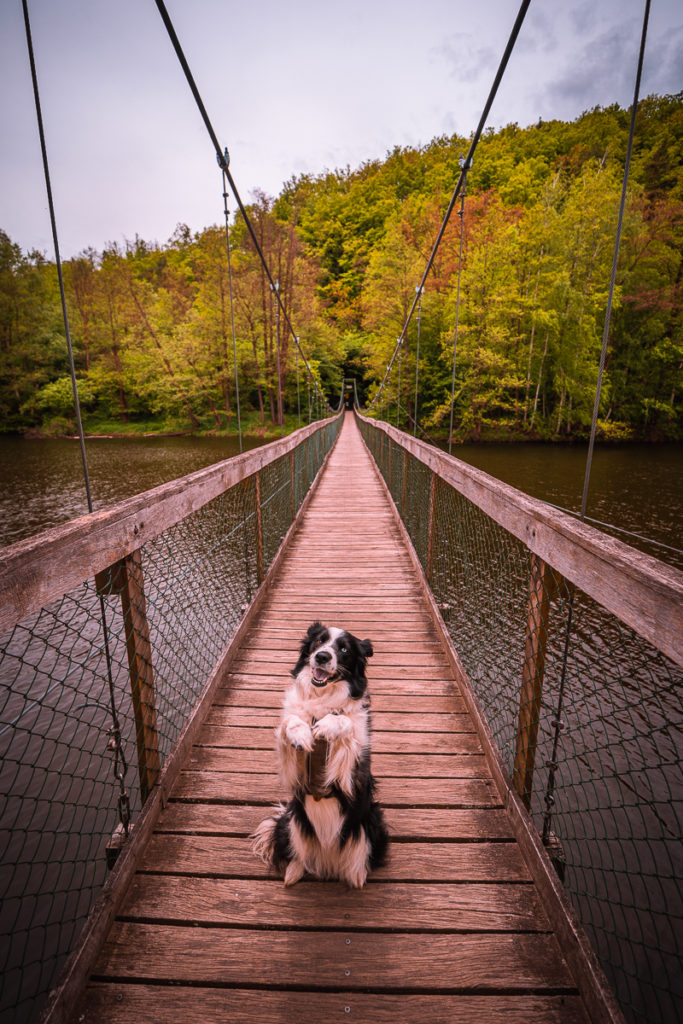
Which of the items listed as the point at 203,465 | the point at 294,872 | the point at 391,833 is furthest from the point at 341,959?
the point at 203,465

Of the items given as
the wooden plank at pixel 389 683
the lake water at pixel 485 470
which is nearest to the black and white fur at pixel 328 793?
the wooden plank at pixel 389 683

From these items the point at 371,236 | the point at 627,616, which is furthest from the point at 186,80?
the point at 371,236

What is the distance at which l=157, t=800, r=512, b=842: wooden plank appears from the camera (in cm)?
127

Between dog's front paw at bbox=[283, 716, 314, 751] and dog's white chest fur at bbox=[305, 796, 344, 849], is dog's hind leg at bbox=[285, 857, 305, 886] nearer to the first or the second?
dog's white chest fur at bbox=[305, 796, 344, 849]

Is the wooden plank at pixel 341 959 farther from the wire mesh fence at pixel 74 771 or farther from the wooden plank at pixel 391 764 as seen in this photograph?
the wooden plank at pixel 391 764

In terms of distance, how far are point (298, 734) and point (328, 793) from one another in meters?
0.17

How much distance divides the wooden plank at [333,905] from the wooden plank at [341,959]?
0.02 metres

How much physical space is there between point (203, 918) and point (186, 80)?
439 centimetres

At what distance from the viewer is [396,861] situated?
3.92 ft

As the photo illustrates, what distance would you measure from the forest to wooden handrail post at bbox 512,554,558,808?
11024 millimetres

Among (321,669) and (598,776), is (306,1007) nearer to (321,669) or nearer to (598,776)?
(321,669)

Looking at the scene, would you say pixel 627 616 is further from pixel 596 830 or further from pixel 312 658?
pixel 596 830

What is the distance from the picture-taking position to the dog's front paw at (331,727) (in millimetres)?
1074

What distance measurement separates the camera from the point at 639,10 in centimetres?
145
